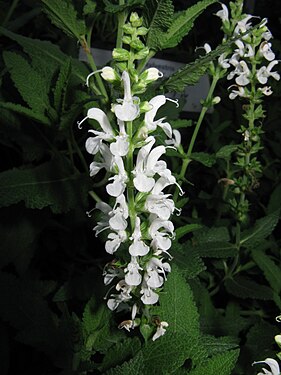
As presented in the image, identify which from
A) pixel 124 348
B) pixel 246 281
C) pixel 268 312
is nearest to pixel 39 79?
pixel 124 348

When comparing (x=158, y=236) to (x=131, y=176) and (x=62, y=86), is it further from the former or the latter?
(x=62, y=86)

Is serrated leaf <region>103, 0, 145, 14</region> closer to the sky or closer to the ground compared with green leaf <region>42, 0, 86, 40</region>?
closer to the sky

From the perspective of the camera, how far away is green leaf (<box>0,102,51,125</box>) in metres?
0.76

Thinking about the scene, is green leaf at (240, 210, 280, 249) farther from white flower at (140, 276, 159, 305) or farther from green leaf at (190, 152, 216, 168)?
white flower at (140, 276, 159, 305)

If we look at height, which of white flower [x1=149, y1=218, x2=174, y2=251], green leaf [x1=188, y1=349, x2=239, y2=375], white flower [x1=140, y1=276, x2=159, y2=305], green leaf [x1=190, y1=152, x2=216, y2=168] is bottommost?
green leaf [x1=190, y1=152, x2=216, y2=168]

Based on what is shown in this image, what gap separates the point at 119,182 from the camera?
559 millimetres

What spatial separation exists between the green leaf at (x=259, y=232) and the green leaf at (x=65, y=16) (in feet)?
2.00

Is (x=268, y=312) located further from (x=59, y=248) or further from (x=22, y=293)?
(x=22, y=293)

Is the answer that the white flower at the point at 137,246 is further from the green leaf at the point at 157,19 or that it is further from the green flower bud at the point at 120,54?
the green leaf at the point at 157,19

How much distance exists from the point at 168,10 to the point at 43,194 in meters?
0.32

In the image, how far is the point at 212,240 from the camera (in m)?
1.13

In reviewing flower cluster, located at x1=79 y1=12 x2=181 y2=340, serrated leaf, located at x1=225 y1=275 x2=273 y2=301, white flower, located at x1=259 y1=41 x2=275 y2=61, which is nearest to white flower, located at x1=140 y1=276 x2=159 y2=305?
flower cluster, located at x1=79 y1=12 x2=181 y2=340

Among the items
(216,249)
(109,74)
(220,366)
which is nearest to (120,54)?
(109,74)

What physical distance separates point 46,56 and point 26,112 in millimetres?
164
